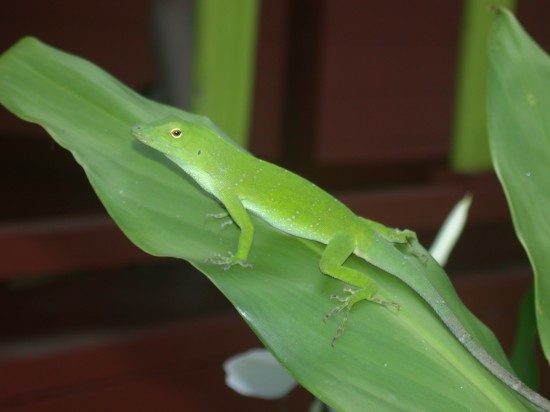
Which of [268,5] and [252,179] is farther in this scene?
[268,5]

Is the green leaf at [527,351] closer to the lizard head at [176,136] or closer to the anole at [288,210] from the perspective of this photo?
the anole at [288,210]

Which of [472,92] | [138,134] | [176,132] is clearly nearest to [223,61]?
[176,132]

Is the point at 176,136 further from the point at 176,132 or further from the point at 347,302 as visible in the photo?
the point at 347,302

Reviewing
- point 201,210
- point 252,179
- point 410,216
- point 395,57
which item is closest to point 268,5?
point 395,57

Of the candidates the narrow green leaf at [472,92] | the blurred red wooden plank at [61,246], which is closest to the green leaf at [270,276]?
the blurred red wooden plank at [61,246]

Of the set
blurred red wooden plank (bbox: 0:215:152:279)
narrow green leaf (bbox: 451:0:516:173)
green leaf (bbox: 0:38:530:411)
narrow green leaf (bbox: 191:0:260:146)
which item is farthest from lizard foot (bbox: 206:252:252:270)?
narrow green leaf (bbox: 451:0:516:173)

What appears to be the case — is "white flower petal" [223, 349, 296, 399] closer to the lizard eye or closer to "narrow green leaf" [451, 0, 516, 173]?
the lizard eye

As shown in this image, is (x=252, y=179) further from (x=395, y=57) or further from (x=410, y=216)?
(x=395, y=57)
